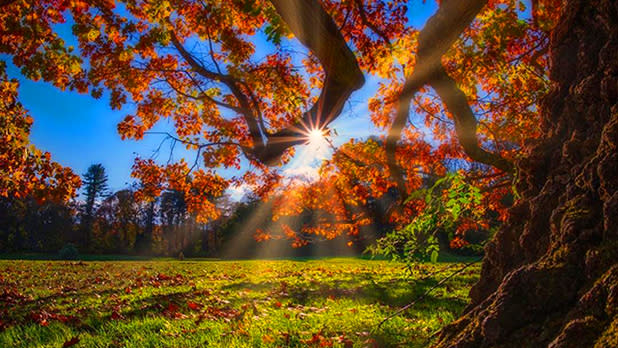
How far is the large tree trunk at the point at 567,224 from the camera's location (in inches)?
48.8

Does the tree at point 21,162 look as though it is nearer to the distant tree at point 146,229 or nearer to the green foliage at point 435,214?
the green foliage at point 435,214

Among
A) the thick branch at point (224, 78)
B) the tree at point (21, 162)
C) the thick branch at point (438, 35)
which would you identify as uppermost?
the thick branch at point (224, 78)

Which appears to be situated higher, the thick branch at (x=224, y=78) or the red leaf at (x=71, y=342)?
the thick branch at (x=224, y=78)

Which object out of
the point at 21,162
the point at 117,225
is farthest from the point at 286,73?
the point at 117,225

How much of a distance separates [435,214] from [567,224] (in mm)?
1162

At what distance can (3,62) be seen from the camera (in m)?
6.22

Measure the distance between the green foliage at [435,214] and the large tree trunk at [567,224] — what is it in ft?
1.11

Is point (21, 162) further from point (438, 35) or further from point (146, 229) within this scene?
point (146, 229)

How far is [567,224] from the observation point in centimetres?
147

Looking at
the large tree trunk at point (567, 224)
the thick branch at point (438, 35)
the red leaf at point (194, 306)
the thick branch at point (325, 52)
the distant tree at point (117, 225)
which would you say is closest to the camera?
the large tree trunk at point (567, 224)

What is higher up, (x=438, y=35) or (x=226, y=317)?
(x=438, y=35)

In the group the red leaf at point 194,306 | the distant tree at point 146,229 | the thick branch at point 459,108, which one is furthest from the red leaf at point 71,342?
the distant tree at point 146,229

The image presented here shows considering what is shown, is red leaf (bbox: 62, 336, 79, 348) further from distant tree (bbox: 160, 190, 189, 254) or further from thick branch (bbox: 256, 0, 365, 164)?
distant tree (bbox: 160, 190, 189, 254)

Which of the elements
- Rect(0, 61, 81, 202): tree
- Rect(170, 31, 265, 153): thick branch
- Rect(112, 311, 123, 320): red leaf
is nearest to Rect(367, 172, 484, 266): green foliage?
Rect(112, 311, 123, 320): red leaf
